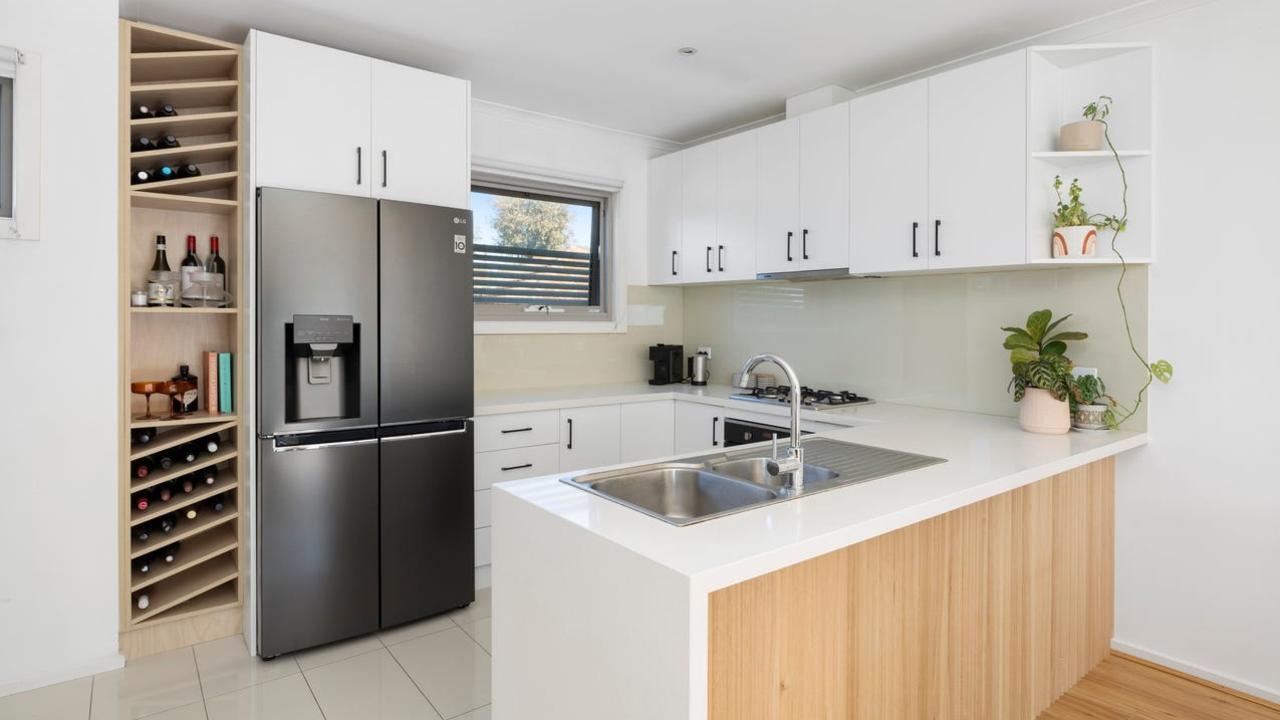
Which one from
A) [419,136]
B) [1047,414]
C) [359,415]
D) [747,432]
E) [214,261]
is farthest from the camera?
[747,432]

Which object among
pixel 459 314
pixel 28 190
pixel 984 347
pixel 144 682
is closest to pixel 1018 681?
pixel 984 347

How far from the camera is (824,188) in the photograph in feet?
10.7

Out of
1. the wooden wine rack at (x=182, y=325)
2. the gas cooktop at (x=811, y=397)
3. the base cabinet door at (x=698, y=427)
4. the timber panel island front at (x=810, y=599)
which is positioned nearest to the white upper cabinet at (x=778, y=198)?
the gas cooktop at (x=811, y=397)

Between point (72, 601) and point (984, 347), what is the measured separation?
3.69m

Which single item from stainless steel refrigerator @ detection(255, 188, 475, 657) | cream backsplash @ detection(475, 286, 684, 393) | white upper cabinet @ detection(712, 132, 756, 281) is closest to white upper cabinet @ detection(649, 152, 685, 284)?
cream backsplash @ detection(475, 286, 684, 393)

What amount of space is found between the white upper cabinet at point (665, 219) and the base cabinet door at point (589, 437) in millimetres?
1060

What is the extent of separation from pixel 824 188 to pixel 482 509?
222cm

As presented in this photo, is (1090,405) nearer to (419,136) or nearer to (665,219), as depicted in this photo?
(665,219)

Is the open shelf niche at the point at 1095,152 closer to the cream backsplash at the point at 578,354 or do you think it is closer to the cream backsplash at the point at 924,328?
the cream backsplash at the point at 924,328

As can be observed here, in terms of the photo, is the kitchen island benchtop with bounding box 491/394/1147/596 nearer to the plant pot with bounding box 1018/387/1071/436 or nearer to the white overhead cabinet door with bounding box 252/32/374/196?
the plant pot with bounding box 1018/387/1071/436

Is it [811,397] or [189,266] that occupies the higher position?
[189,266]

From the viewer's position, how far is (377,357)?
2695 millimetres

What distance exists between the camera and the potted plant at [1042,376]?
8.07 ft

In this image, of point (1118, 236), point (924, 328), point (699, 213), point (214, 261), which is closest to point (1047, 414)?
point (1118, 236)
